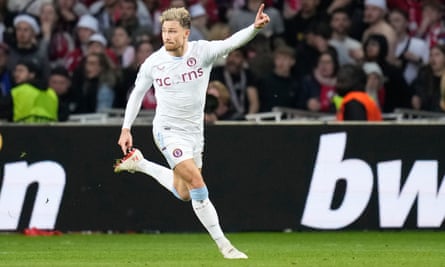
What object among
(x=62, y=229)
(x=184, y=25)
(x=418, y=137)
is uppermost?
(x=184, y=25)

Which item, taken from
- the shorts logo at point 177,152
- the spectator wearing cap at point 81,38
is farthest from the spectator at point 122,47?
the shorts logo at point 177,152

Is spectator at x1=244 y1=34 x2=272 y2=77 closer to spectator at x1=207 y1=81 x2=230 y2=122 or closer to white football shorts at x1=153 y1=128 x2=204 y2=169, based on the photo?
spectator at x1=207 y1=81 x2=230 y2=122

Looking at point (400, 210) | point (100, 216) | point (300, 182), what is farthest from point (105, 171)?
point (400, 210)

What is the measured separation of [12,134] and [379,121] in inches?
178

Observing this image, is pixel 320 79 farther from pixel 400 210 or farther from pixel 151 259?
pixel 151 259

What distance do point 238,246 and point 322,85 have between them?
5.51 m

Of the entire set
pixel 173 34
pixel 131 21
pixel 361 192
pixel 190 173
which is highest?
pixel 173 34

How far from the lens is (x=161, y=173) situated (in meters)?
15.6

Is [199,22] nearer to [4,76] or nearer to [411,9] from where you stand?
[4,76]

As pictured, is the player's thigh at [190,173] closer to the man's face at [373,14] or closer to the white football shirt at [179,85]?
the white football shirt at [179,85]

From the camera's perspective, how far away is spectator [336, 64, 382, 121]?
19.0 meters

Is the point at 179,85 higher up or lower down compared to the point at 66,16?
higher up

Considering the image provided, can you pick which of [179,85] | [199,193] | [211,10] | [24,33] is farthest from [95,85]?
[199,193]

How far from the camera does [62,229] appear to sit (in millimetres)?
18094
